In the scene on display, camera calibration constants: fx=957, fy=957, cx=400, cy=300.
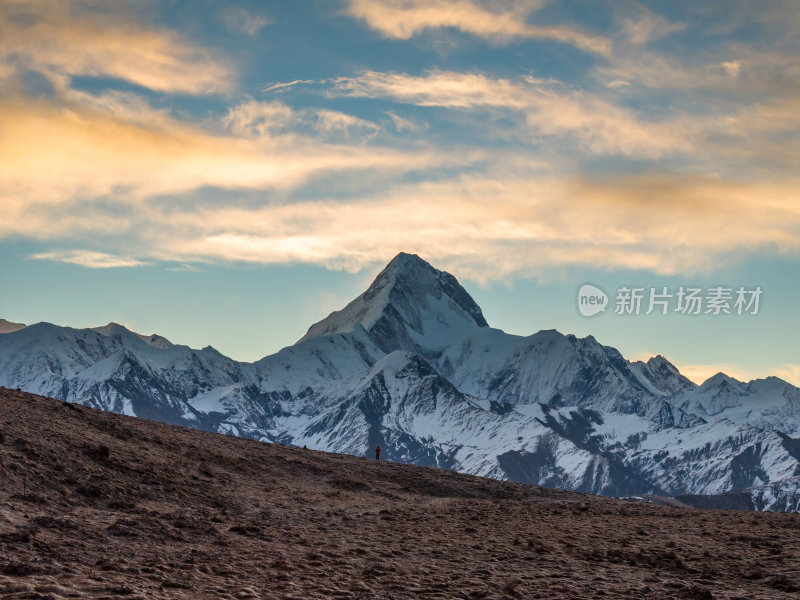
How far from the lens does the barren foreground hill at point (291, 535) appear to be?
63.9 feet

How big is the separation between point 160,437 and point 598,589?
29044 millimetres

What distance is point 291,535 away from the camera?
2709 centimetres

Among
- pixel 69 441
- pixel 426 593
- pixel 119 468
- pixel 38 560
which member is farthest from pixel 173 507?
pixel 426 593

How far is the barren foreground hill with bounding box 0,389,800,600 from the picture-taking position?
766 inches

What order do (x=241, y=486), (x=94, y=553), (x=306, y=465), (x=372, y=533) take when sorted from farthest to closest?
(x=306, y=465)
(x=241, y=486)
(x=372, y=533)
(x=94, y=553)

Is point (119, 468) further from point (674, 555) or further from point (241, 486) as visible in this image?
point (674, 555)

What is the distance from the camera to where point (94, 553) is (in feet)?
69.7

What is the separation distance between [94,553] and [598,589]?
11017 mm

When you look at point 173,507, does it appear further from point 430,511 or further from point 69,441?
point 430,511

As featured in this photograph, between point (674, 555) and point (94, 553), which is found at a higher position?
point (674, 555)

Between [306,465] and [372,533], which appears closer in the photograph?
[372,533]

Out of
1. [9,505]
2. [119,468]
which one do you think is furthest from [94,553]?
[119,468]

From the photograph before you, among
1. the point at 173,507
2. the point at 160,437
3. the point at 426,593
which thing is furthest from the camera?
the point at 160,437

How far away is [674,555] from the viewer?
25.1 meters
